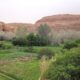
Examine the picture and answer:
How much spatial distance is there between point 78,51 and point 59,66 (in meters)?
1.91

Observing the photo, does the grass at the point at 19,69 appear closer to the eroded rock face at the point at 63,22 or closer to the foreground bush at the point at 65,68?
the foreground bush at the point at 65,68

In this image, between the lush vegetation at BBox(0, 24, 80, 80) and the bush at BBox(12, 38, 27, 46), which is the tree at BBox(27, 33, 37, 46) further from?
the lush vegetation at BBox(0, 24, 80, 80)

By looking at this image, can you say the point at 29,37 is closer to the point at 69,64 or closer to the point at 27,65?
the point at 27,65

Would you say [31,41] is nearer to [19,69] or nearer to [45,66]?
[19,69]

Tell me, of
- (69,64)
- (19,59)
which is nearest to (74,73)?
(69,64)

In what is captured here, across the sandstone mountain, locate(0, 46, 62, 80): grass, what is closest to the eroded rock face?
the sandstone mountain

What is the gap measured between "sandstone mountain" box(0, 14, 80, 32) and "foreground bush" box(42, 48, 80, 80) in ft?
388

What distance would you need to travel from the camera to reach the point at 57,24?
503ft

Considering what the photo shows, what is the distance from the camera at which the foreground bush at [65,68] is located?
23.2 m

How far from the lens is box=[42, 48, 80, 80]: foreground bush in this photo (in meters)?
23.2

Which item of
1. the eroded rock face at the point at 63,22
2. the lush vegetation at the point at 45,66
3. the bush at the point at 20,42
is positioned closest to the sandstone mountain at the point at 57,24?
the eroded rock face at the point at 63,22

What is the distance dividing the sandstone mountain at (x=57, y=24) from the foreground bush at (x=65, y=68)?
388 feet

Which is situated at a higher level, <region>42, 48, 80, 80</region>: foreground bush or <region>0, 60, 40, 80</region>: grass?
<region>42, 48, 80, 80</region>: foreground bush

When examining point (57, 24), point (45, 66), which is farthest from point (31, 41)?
point (57, 24)
